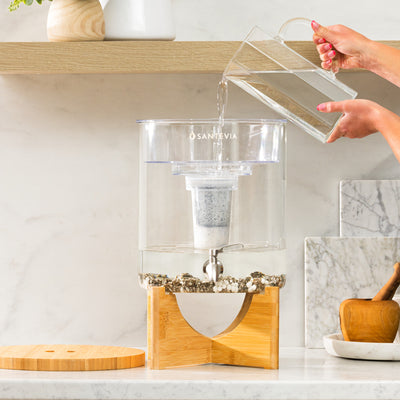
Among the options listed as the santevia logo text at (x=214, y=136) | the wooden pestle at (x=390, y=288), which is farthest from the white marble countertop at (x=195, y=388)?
the santevia logo text at (x=214, y=136)

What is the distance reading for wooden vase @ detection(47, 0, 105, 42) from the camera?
1308 mm

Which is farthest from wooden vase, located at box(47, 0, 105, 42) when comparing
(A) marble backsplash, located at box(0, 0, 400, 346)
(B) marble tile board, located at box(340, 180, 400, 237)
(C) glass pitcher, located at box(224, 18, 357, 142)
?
(B) marble tile board, located at box(340, 180, 400, 237)

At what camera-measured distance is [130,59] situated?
4.28 ft

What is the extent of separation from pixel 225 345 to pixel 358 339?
0.90 ft

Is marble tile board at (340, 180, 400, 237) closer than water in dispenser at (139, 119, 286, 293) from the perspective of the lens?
No

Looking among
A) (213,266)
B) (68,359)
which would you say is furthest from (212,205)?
(68,359)

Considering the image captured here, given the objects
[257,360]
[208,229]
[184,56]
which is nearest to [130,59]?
[184,56]

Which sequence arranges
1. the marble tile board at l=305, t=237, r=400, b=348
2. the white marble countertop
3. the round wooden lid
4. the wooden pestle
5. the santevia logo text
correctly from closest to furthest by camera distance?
the white marble countertop
the round wooden lid
the santevia logo text
the wooden pestle
the marble tile board at l=305, t=237, r=400, b=348

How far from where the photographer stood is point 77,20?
1.31 m

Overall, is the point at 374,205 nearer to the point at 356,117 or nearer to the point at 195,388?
the point at 356,117

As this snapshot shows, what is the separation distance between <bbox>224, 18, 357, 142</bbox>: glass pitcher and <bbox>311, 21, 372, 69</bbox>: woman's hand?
0.29ft

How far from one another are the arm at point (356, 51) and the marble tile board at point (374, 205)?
280 millimetres

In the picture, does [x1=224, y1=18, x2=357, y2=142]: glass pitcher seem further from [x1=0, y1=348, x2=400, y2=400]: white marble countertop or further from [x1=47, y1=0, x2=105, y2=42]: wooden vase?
[x1=0, y1=348, x2=400, y2=400]: white marble countertop

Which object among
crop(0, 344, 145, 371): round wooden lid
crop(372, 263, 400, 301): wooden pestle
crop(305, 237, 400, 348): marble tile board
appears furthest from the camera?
crop(305, 237, 400, 348): marble tile board
